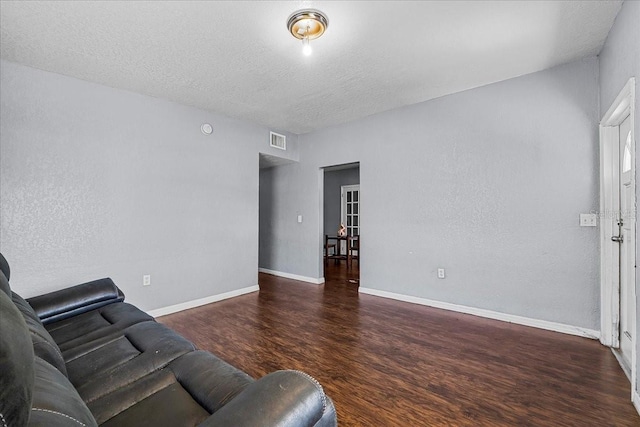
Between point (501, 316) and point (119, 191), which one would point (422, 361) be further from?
point (119, 191)

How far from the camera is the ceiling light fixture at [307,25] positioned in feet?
6.47

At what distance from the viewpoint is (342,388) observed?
73.4 inches

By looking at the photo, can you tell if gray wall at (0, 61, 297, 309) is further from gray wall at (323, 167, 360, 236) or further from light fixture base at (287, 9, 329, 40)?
gray wall at (323, 167, 360, 236)

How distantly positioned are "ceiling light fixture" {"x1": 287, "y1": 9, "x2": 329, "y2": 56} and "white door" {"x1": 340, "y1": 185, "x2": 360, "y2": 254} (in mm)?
5385

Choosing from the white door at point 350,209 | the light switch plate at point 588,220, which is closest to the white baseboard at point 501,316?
the light switch plate at point 588,220

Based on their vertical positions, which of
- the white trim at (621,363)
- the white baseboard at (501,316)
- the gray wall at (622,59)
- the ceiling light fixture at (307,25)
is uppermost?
the ceiling light fixture at (307,25)

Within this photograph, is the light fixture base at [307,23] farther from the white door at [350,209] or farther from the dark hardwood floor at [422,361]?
the white door at [350,209]

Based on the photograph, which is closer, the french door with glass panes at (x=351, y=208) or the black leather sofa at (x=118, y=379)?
the black leather sofa at (x=118, y=379)

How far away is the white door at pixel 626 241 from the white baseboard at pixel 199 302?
398cm

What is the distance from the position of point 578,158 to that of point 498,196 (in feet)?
2.39

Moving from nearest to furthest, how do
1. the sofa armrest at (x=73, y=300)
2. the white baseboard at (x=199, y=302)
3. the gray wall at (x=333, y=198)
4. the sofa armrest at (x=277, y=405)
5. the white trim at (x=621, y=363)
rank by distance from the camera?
1. the sofa armrest at (x=277, y=405)
2. the sofa armrest at (x=73, y=300)
3. the white trim at (x=621, y=363)
4. the white baseboard at (x=199, y=302)
5. the gray wall at (x=333, y=198)

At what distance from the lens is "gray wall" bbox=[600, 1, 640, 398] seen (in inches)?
67.2

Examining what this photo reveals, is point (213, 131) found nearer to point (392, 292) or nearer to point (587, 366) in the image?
point (392, 292)

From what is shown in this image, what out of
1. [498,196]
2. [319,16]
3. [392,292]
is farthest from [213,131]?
[498,196]
